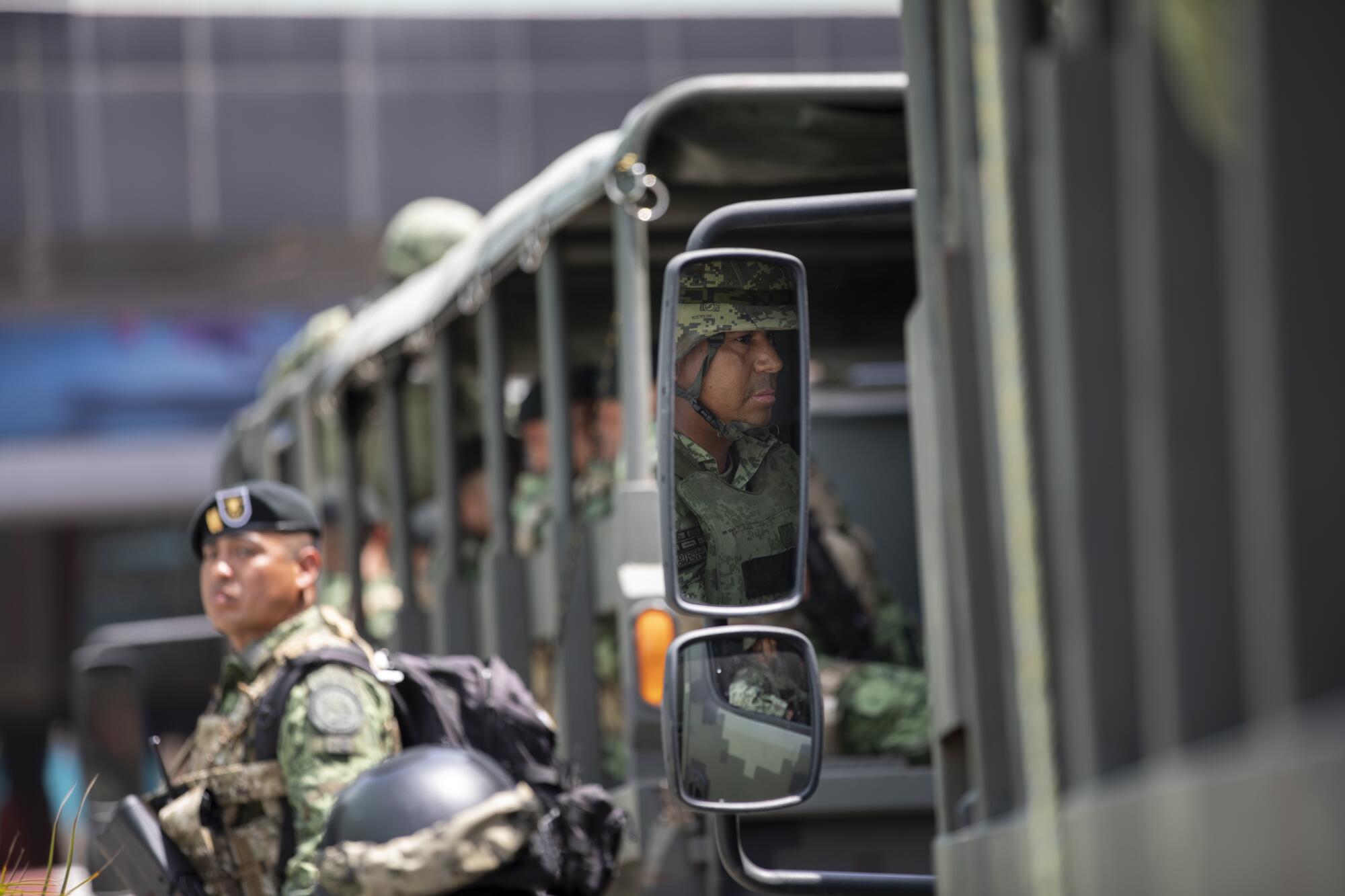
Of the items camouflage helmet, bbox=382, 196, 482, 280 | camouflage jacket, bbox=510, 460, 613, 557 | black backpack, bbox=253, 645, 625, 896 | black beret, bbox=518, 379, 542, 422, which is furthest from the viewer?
camouflage helmet, bbox=382, 196, 482, 280

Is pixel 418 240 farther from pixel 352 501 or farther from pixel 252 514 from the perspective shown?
pixel 252 514

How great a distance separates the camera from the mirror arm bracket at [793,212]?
3.13 m

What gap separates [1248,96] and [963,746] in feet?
4.13

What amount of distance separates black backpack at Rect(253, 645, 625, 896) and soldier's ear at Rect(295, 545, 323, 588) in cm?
30

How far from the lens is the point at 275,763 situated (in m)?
4.20

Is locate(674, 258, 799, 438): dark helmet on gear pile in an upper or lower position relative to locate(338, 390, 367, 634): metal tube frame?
upper

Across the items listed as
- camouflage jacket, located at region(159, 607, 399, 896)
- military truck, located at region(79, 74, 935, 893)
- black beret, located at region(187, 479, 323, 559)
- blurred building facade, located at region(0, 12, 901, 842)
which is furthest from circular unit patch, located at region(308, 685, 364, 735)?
blurred building facade, located at region(0, 12, 901, 842)

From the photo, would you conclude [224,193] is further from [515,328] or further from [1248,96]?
[1248,96]

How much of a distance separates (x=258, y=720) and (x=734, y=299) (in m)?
1.72

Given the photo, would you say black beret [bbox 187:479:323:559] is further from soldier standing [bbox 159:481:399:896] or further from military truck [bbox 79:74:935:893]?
military truck [bbox 79:74:935:893]

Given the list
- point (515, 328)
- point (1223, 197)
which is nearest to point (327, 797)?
point (515, 328)

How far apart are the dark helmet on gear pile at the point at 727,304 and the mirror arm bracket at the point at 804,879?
0.57 m

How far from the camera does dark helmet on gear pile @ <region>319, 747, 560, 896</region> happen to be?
11.0 ft

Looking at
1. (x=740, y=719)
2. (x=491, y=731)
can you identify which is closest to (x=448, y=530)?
(x=491, y=731)
